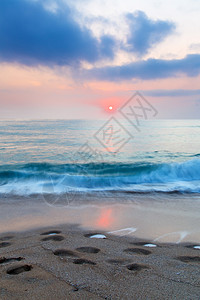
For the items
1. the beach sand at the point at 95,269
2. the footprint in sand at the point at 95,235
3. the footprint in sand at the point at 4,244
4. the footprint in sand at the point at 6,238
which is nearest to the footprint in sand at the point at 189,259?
the beach sand at the point at 95,269

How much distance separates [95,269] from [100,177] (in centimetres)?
841

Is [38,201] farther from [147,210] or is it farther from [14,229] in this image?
[147,210]

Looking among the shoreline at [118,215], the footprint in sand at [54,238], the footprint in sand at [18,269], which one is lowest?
the shoreline at [118,215]

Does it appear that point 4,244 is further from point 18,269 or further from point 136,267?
point 136,267

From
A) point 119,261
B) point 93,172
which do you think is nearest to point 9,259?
point 119,261

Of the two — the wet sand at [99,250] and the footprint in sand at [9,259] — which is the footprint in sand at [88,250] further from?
the footprint in sand at [9,259]

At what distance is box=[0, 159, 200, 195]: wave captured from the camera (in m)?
9.02

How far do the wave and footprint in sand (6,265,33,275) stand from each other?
5.54 metres

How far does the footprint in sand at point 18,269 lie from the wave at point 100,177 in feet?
18.2

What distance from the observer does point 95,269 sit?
278 cm

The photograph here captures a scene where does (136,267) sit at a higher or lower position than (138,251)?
higher

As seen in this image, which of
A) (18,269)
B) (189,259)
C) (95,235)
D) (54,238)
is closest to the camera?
(18,269)

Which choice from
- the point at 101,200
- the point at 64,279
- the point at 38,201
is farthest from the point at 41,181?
the point at 64,279

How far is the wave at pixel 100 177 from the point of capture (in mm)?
9016
